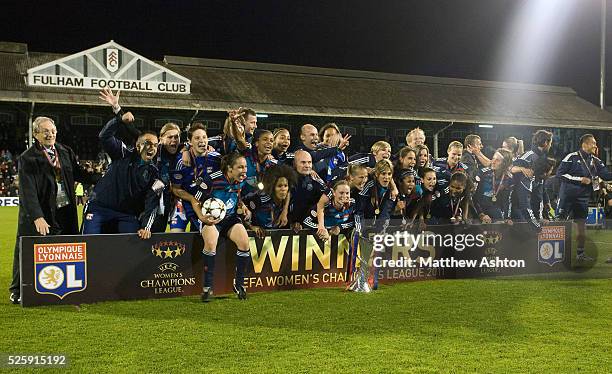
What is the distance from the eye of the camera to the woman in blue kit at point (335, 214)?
761cm

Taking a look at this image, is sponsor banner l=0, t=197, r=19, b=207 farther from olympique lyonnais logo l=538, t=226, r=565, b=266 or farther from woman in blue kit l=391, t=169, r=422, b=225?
olympique lyonnais logo l=538, t=226, r=565, b=266

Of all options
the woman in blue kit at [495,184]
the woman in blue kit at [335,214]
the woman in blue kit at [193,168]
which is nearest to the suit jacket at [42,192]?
the woman in blue kit at [193,168]

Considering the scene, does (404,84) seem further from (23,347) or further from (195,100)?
(23,347)

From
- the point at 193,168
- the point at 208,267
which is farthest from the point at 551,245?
the point at 193,168

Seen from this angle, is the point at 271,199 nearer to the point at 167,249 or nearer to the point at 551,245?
the point at 167,249

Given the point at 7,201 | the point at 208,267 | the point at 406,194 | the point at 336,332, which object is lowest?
the point at 7,201

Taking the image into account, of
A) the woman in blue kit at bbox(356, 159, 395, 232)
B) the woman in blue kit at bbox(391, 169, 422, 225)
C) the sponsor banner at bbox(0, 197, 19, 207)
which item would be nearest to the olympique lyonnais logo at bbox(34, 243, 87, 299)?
the woman in blue kit at bbox(356, 159, 395, 232)

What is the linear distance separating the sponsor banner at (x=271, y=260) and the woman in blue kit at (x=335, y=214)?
0.49 ft

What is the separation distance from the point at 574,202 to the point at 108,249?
7.32m

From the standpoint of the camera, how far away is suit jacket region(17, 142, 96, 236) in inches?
262

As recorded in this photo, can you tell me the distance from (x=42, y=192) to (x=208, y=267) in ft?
6.27

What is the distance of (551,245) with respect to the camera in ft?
30.5

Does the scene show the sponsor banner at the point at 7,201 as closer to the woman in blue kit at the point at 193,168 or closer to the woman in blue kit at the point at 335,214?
the woman in blue kit at the point at 193,168

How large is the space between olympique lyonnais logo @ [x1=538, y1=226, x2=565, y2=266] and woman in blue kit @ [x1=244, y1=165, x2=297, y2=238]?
154 inches
